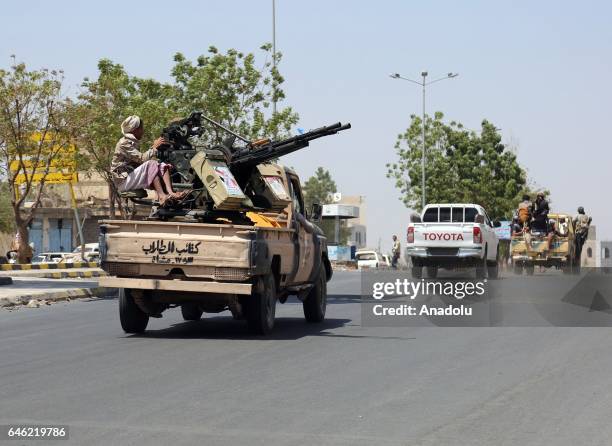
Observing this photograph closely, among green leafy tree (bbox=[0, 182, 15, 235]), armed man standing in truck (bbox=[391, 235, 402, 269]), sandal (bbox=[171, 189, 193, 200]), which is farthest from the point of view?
green leafy tree (bbox=[0, 182, 15, 235])

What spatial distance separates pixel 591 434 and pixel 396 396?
2100 mm

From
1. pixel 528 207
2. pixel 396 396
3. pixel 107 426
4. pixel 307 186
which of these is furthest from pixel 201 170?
pixel 307 186

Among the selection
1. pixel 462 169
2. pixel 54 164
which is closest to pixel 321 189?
pixel 462 169

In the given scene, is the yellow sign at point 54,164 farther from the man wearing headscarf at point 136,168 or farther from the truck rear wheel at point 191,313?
the man wearing headscarf at point 136,168

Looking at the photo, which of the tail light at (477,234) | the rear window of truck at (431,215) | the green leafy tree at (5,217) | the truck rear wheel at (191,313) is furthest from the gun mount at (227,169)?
the green leafy tree at (5,217)

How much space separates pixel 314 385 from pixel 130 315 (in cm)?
560

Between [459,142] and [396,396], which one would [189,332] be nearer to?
[396,396]

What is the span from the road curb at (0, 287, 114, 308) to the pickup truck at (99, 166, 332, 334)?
8132mm

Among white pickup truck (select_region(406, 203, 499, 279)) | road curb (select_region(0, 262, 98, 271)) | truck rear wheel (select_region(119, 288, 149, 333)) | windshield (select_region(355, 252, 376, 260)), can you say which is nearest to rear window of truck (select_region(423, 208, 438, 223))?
white pickup truck (select_region(406, 203, 499, 279))

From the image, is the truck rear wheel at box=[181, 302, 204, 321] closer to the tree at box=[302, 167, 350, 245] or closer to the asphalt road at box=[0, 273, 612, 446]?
the asphalt road at box=[0, 273, 612, 446]

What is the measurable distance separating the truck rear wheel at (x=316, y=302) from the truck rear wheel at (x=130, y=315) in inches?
114

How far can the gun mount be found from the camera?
1527cm

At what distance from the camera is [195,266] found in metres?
14.6

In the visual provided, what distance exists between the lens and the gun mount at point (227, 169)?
1527 centimetres
